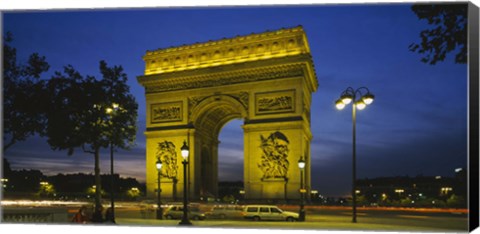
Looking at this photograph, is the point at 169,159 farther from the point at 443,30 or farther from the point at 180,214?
the point at 443,30

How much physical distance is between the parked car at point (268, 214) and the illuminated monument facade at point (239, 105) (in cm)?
846

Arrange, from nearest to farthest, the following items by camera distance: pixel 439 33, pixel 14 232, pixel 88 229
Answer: pixel 439 33
pixel 14 232
pixel 88 229

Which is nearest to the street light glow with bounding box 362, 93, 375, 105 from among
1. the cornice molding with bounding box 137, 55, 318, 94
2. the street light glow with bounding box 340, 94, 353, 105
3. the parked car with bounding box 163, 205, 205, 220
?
the street light glow with bounding box 340, 94, 353, 105

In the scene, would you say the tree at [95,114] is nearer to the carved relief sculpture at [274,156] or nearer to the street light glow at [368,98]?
the carved relief sculpture at [274,156]

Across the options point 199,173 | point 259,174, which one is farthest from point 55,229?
point 199,173

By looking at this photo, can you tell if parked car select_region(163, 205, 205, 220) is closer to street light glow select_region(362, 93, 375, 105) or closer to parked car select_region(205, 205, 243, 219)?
parked car select_region(205, 205, 243, 219)

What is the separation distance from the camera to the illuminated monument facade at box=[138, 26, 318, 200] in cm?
3578

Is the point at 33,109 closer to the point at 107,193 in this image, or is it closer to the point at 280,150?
the point at 280,150

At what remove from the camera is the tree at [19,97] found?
24.7 meters

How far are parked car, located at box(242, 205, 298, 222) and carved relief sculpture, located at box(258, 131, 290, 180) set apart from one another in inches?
357

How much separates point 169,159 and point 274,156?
8001 millimetres

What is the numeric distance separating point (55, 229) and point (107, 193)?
191 ft

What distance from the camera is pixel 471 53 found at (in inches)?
621

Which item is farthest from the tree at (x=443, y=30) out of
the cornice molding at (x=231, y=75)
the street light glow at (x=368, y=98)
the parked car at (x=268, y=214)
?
the cornice molding at (x=231, y=75)
